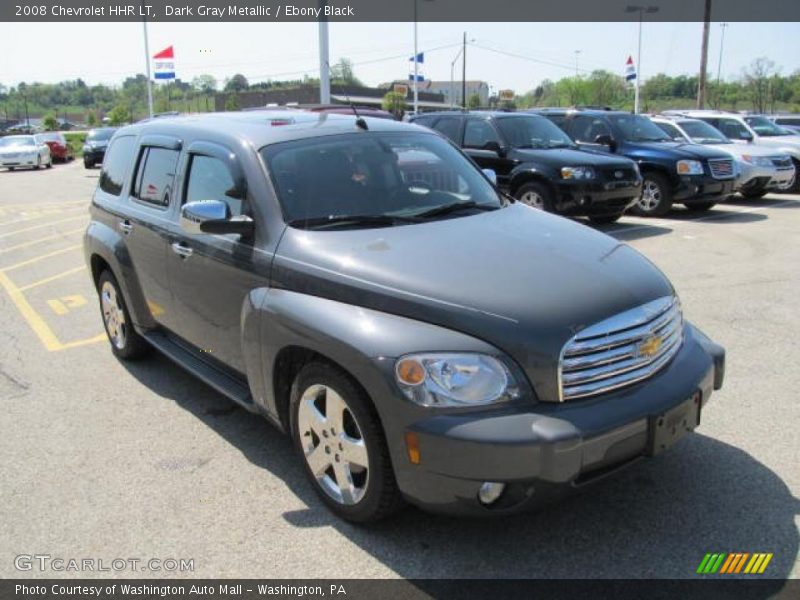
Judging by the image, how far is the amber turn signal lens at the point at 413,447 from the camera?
273 centimetres

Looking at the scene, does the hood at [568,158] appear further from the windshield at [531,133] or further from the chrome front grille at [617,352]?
the chrome front grille at [617,352]

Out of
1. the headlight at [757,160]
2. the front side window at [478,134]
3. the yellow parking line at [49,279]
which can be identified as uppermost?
the front side window at [478,134]

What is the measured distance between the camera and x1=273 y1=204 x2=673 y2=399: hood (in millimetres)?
2777

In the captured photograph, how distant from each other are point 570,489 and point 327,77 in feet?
63.9

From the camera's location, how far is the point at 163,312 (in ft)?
15.5

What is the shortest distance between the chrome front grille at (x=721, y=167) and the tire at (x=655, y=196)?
75 cm

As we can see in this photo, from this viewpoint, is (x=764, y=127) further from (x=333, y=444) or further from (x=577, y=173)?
(x=333, y=444)

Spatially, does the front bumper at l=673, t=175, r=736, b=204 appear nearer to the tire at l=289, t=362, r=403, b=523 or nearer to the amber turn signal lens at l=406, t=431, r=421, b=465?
the tire at l=289, t=362, r=403, b=523

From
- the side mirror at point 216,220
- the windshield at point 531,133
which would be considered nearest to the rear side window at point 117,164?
the side mirror at point 216,220

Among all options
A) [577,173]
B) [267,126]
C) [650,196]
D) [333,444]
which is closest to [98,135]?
[650,196]

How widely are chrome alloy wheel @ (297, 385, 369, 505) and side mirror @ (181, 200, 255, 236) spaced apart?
96 cm

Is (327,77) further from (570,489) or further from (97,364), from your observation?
(570,489)

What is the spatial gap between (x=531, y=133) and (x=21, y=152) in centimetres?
2463

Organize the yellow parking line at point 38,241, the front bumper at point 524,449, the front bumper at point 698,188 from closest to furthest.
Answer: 1. the front bumper at point 524,449
2. the yellow parking line at point 38,241
3. the front bumper at point 698,188
